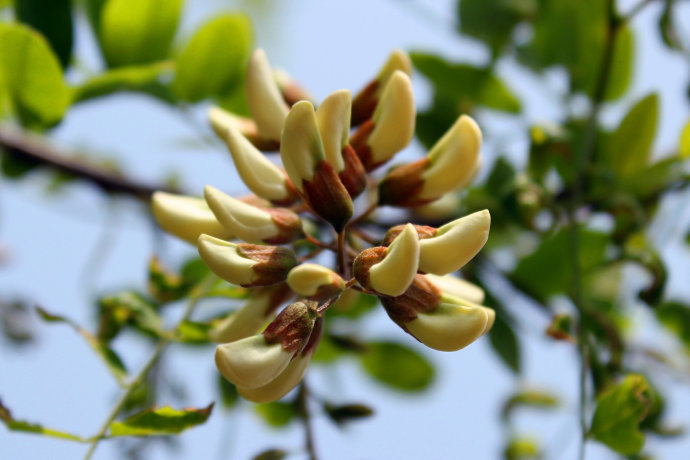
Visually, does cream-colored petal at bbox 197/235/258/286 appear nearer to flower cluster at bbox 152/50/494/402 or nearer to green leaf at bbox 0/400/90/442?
flower cluster at bbox 152/50/494/402

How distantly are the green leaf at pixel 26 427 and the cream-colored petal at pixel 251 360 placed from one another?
194mm

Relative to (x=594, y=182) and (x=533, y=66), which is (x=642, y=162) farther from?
(x=533, y=66)

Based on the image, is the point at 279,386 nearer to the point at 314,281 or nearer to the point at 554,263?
the point at 314,281

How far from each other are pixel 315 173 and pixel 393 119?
113 mm

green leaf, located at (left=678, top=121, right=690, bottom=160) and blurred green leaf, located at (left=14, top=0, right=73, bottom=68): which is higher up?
green leaf, located at (left=678, top=121, right=690, bottom=160)

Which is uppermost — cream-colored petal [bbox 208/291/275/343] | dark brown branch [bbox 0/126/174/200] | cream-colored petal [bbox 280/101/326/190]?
cream-colored petal [bbox 280/101/326/190]

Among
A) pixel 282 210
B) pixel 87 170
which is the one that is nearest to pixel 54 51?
pixel 87 170

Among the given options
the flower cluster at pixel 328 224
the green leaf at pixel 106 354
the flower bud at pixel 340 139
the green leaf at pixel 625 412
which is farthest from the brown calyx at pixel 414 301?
the green leaf at pixel 106 354

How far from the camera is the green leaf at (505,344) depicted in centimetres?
96

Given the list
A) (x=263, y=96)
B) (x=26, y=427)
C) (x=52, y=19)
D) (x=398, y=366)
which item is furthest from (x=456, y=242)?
(x=398, y=366)

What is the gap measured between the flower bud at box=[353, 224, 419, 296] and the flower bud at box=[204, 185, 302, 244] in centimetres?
11

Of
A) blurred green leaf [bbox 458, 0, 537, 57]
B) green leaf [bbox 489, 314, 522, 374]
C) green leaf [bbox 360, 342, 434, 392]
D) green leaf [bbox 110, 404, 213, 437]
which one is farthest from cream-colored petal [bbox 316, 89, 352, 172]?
green leaf [bbox 360, 342, 434, 392]

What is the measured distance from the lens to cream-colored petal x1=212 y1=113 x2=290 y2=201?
2.05 ft

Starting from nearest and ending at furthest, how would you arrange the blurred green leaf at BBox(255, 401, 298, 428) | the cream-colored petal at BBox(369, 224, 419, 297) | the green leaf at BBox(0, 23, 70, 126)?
the cream-colored petal at BBox(369, 224, 419, 297) < the green leaf at BBox(0, 23, 70, 126) < the blurred green leaf at BBox(255, 401, 298, 428)
